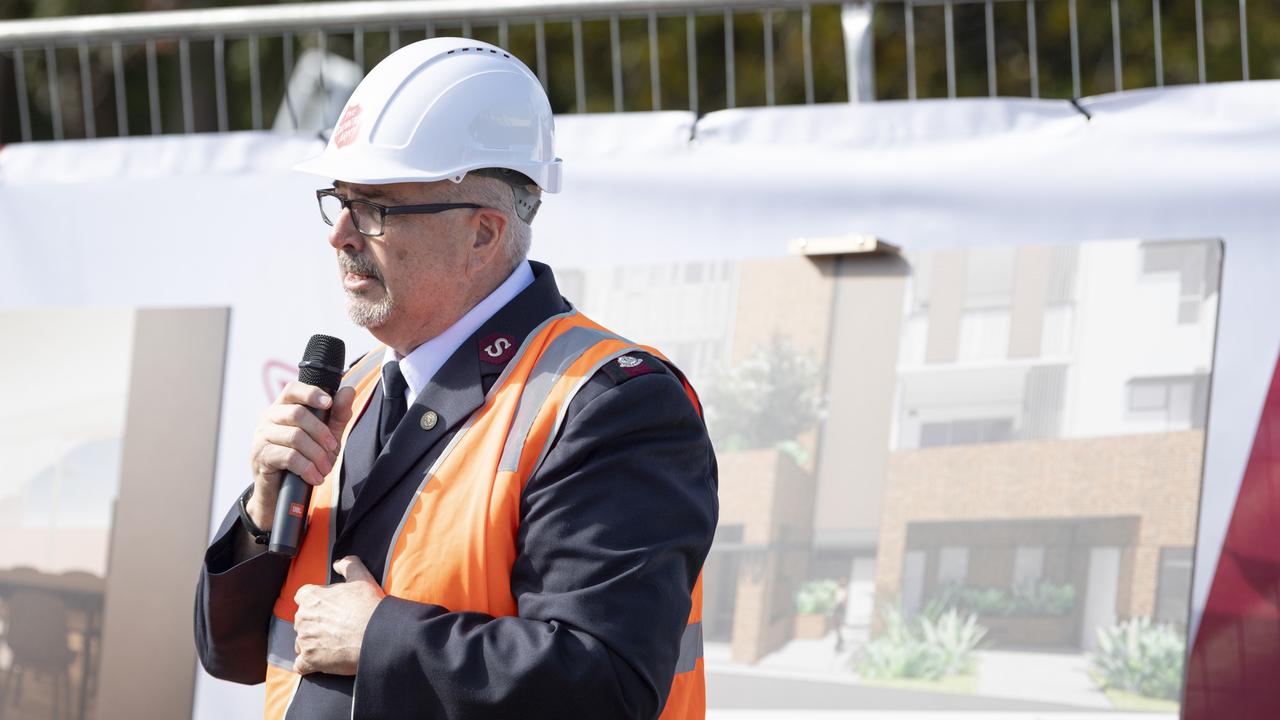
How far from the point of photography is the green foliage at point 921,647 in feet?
11.4

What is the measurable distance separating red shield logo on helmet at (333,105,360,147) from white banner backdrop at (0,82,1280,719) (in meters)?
1.56

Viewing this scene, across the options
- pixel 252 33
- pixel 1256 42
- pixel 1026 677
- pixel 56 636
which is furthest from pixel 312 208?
pixel 1256 42

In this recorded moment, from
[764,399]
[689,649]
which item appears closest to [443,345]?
[689,649]

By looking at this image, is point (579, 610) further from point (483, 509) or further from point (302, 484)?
point (302, 484)

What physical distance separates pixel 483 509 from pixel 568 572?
17cm

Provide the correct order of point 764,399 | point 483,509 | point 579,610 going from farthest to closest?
point 764,399 → point 483,509 → point 579,610

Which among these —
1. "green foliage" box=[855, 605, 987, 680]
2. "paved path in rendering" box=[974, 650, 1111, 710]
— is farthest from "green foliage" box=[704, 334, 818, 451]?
"paved path in rendering" box=[974, 650, 1111, 710]

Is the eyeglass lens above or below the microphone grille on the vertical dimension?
above

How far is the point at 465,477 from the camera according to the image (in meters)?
2.16

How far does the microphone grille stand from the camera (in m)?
2.30

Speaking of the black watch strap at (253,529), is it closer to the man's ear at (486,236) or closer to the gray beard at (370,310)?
the gray beard at (370,310)

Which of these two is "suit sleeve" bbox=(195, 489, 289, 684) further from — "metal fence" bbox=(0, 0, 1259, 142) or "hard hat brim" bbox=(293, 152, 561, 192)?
"metal fence" bbox=(0, 0, 1259, 142)

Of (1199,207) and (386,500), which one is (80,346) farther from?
(1199,207)

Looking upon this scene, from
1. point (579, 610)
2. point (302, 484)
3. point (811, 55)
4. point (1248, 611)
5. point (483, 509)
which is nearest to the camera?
point (579, 610)
